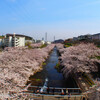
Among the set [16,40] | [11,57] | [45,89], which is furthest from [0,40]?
[45,89]

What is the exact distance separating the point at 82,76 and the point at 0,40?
5274 cm

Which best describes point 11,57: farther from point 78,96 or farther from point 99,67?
point 99,67

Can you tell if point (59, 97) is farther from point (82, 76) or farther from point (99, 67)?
point (99, 67)

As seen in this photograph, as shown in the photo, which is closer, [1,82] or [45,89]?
[1,82]

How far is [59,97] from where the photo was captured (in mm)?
7418

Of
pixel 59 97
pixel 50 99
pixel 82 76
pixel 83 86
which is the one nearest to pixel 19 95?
pixel 50 99

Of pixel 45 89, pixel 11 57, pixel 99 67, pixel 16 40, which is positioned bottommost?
pixel 45 89

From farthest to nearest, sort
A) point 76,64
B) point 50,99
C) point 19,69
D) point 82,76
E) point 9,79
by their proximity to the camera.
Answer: point 82,76 < point 76,64 < point 19,69 < point 50,99 < point 9,79

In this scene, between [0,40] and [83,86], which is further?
[0,40]

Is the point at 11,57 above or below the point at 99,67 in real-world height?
above

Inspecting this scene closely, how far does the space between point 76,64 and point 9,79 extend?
7430 mm

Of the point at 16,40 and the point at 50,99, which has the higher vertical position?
the point at 16,40

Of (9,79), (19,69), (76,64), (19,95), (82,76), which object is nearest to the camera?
(19,95)

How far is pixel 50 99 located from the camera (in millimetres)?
7207
